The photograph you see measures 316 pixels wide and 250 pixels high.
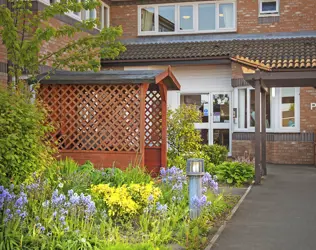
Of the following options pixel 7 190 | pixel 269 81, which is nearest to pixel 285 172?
pixel 269 81

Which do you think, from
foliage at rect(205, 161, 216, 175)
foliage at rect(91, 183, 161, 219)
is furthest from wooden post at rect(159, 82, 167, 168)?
foliage at rect(91, 183, 161, 219)

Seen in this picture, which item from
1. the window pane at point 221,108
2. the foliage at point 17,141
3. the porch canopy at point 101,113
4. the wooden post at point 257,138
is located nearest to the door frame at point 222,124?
the window pane at point 221,108

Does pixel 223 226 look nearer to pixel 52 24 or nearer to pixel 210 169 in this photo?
pixel 210 169

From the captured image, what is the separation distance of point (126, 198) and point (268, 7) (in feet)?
51.7

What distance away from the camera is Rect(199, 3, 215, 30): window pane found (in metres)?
22.3

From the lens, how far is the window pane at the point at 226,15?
71.7 feet

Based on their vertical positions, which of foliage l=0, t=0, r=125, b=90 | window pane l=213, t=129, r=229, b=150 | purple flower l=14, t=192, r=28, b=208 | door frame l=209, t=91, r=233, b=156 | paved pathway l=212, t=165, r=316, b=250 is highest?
foliage l=0, t=0, r=125, b=90

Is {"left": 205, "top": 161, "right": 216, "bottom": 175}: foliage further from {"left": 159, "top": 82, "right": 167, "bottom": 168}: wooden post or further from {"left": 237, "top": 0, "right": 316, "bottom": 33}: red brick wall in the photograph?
{"left": 237, "top": 0, "right": 316, "bottom": 33}: red brick wall

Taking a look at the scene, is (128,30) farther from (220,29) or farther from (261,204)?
(261,204)

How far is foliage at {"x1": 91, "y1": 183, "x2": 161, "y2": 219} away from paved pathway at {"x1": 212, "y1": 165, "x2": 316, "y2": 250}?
1.18 metres

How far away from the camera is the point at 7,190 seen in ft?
20.7

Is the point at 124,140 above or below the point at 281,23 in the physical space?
below

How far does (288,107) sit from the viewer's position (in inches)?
797

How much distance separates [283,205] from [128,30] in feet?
47.0
